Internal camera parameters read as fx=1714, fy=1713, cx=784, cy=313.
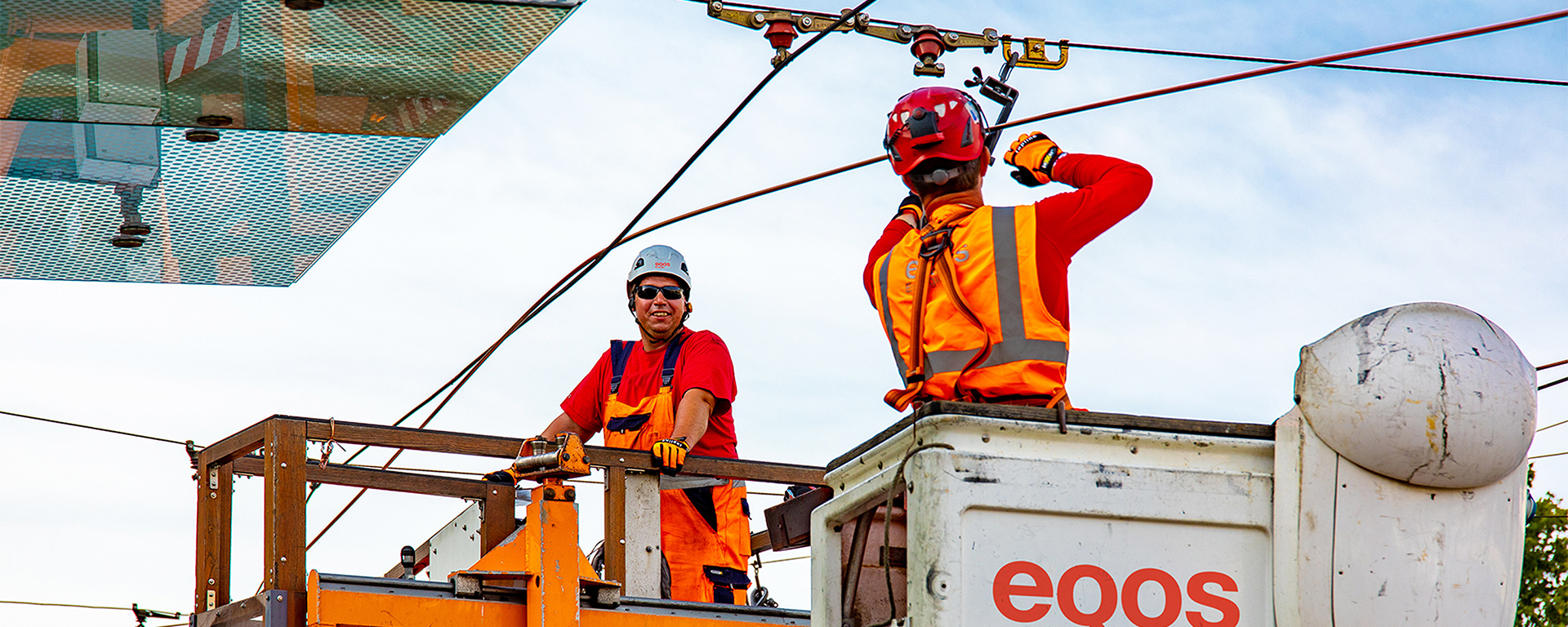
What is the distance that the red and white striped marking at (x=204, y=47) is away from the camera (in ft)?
14.4

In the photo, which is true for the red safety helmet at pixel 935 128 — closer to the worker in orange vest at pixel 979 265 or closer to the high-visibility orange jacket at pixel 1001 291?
the worker in orange vest at pixel 979 265

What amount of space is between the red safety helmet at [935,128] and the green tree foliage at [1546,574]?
12.3m

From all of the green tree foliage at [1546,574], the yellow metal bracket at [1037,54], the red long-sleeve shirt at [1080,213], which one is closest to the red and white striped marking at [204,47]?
the red long-sleeve shirt at [1080,213]

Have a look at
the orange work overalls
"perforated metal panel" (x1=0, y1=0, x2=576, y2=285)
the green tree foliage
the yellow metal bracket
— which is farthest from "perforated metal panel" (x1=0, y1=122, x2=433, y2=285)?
the green tree foliage

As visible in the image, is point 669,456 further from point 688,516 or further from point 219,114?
point 219,114

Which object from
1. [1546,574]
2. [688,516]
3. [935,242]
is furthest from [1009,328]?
[1546,574]

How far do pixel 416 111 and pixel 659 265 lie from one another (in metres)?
3.50

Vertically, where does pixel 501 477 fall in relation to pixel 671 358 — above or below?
below

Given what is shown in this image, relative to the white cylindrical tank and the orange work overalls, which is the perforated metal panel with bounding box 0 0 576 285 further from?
the orange work overalls

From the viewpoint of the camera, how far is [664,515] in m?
7.41

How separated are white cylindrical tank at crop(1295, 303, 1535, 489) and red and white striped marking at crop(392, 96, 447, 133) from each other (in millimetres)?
2489

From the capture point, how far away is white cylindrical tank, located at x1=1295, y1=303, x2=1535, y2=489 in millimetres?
4027

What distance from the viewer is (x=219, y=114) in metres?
4.77

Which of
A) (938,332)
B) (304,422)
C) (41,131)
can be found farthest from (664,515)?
(41,131)
